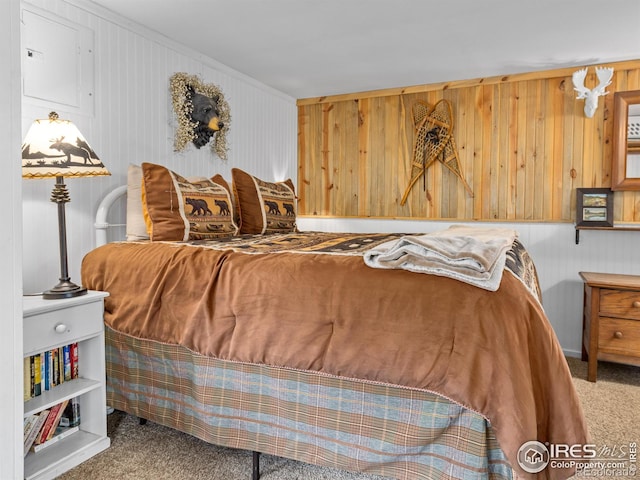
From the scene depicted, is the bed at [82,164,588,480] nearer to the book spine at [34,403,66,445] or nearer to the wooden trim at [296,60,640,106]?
the book spine at [34,403,66,445]

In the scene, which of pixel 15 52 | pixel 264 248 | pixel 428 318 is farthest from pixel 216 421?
pixel 15 52

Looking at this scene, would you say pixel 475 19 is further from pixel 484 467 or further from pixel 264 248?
pixel 484 467

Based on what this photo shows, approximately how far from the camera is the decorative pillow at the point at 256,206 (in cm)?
283

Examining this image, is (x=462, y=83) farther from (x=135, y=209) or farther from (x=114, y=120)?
(x=135, y=209)

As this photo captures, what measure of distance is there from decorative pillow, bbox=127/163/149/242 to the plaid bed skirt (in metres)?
0.58

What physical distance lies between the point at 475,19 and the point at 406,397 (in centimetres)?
224

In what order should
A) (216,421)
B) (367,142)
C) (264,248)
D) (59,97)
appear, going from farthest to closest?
1. (367,142)
2. (59,97)
3. (264,248)
4. (216,421)

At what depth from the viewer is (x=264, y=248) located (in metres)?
Result: 1.89

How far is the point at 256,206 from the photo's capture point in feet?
9.34

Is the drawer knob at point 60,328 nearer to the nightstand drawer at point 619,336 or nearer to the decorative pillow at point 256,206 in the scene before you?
the decorative pillow at point 256,206

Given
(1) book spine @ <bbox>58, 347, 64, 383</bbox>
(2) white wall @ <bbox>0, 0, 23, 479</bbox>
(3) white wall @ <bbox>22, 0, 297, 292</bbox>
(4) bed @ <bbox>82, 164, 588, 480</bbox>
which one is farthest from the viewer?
(3) white wall @ <bbox>22, 0, 297, 292</bbox>

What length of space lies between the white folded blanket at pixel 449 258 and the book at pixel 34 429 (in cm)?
143

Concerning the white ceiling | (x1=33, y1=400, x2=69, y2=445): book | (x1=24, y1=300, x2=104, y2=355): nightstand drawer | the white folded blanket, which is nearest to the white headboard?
(x1=24, y1=300, x2=104, y2=355): nightstand drawer

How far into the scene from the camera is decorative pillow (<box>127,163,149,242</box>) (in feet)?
7.58
